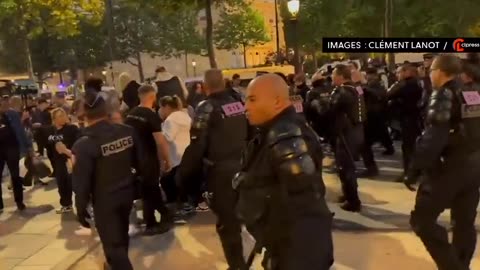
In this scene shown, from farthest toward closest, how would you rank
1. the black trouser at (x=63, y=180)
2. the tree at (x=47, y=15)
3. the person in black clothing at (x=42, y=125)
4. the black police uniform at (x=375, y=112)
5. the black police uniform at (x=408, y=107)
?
1. the tree at (x=47, y=15)
2. the black police uniform at (x=375, y=112)
3. the person in black clothing at (x=42, y=125)
4. the black police uniform at (x=408, y=107)
5. the black trouser at (x=63, y=180)

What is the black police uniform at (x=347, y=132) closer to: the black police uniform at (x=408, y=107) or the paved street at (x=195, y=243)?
the paved street at (x=195, y=243)

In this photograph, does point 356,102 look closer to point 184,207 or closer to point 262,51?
point 184,207

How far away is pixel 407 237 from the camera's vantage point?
22.2ft

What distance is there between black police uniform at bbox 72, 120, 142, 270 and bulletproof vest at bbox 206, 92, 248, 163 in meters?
0.71

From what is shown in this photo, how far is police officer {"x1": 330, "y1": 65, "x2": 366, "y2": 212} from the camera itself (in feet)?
25.9

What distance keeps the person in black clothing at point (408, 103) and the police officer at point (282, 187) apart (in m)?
6.73

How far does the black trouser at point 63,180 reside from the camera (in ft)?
29.1

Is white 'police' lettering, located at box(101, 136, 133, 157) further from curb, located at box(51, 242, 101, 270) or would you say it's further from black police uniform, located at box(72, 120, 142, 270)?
curb, located at box(51, 242, 101, 270)

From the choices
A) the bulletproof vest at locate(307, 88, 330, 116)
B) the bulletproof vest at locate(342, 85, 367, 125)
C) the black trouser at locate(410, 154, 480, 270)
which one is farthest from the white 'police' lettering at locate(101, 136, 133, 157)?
the bulletproof vest at locate(307, 88, 330, 116)

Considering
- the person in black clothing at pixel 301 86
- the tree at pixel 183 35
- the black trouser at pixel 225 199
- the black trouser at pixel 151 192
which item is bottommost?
the black trouser at pixel 151 192

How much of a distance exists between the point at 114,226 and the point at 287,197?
2.17 metres

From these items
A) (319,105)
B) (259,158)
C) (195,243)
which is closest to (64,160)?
(195,243)

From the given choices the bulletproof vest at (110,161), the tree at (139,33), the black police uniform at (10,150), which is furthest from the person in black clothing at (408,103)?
the tree at (139,33)

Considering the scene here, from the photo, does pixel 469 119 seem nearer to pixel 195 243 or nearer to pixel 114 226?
pixel 114 226
